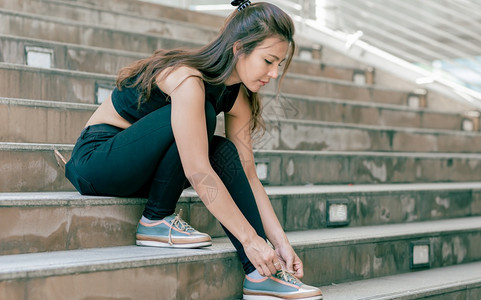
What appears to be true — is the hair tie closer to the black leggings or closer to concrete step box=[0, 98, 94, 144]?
the black leggings

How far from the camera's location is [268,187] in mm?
2732

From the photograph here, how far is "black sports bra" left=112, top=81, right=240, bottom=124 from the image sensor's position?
6.08 ft

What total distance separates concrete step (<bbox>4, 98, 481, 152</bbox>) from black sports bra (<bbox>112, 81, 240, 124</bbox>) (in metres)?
0.34

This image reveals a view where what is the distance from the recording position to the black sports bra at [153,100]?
1854mm

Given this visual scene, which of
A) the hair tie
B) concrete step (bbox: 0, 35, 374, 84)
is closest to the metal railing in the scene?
concrete step (bbox: 0, 35, 374, 84)

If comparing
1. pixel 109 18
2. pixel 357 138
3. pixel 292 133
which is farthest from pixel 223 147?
pixel 109 18

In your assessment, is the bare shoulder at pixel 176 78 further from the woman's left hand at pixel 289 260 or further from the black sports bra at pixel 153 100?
the woman's left hand at pixel 289 260

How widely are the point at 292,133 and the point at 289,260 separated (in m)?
1.47

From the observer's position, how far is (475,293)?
2.27 metres

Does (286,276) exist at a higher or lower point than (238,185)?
lower

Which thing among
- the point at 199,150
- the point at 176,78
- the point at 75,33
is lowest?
the point at 199,150

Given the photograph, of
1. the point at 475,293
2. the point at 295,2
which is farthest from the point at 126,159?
the point at 295,2

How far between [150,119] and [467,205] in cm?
197

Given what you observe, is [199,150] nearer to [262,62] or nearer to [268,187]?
[262,62]
